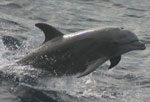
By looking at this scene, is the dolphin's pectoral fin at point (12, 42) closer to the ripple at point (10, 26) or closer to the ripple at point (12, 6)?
the ripple at point (10, 26)

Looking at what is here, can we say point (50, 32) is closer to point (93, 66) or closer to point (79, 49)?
point (79, 49)

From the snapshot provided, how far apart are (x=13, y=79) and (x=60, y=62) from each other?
1.27 m

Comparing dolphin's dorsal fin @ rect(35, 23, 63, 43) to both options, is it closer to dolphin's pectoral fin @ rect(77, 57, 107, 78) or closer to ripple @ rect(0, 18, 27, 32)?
dolphin's pectoral fin @ rect(77, 57, 107, 78)

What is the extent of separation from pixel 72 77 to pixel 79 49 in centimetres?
85

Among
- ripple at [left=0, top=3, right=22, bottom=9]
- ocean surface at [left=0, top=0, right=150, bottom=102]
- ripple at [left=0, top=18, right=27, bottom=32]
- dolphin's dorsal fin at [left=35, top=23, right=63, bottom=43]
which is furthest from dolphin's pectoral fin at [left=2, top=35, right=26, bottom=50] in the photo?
ripple at [left=0, top=3, right=22, bottom=9]

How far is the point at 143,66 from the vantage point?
12.4 m

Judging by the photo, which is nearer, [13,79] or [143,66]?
[13,79]

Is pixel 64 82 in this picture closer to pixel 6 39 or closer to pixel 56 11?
pixel 6 39

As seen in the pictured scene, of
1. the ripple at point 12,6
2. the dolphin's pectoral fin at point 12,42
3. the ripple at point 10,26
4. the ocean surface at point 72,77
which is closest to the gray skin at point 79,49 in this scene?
the ocean surface at point 72,77

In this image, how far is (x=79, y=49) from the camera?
9016 millimetres

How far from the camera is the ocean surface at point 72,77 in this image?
9.32 m

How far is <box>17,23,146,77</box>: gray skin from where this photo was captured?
355 inches

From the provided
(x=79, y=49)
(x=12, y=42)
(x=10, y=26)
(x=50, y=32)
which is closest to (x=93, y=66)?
(x=79, y=49)

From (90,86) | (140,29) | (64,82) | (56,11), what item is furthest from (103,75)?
(56,11)
